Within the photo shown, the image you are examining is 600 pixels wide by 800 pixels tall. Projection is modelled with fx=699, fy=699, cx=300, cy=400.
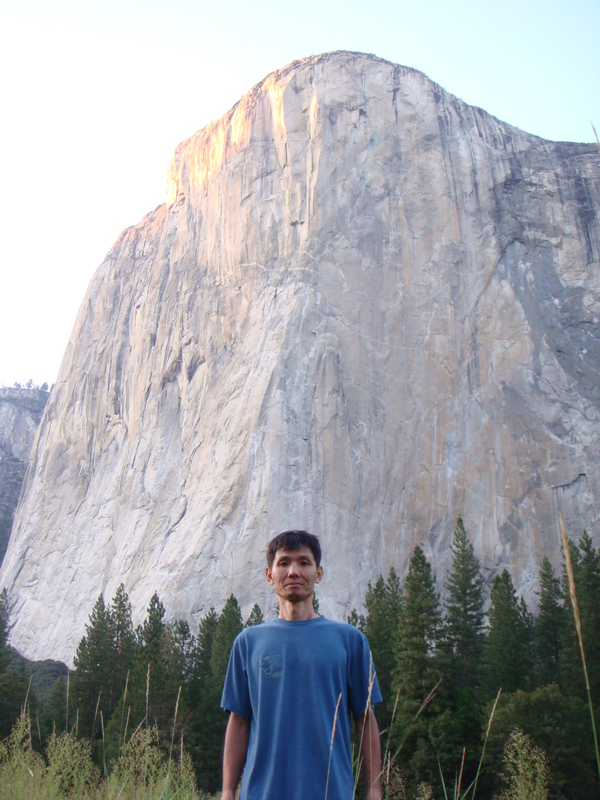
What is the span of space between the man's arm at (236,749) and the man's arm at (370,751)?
22.1 inches

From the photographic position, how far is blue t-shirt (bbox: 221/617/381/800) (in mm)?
3066

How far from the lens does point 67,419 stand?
6144cm

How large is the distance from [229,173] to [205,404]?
16.2m

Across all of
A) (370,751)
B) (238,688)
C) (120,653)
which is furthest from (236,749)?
(120,653)

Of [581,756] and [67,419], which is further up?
[67,419]

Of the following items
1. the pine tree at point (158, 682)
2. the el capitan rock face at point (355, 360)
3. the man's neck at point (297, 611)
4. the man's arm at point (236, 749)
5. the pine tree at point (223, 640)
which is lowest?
the man's arm at point (236, 749)

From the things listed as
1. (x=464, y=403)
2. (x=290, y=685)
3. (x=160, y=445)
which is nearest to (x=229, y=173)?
(x=160, y=445)

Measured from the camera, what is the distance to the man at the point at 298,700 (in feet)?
10.1

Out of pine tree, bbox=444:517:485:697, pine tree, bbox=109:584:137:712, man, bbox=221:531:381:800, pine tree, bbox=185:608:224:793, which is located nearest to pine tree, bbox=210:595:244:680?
pine tree, bbox=185:608:224:793

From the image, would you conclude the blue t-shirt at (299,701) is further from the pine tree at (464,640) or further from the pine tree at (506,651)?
the pine tree at (506,651)

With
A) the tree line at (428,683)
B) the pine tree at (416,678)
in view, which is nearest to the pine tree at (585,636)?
the tree line at (428,683)

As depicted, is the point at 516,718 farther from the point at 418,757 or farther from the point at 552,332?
the point at 552,332

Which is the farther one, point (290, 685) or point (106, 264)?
point (106, 264)

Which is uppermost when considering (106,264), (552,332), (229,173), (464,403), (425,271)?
(106,264)
